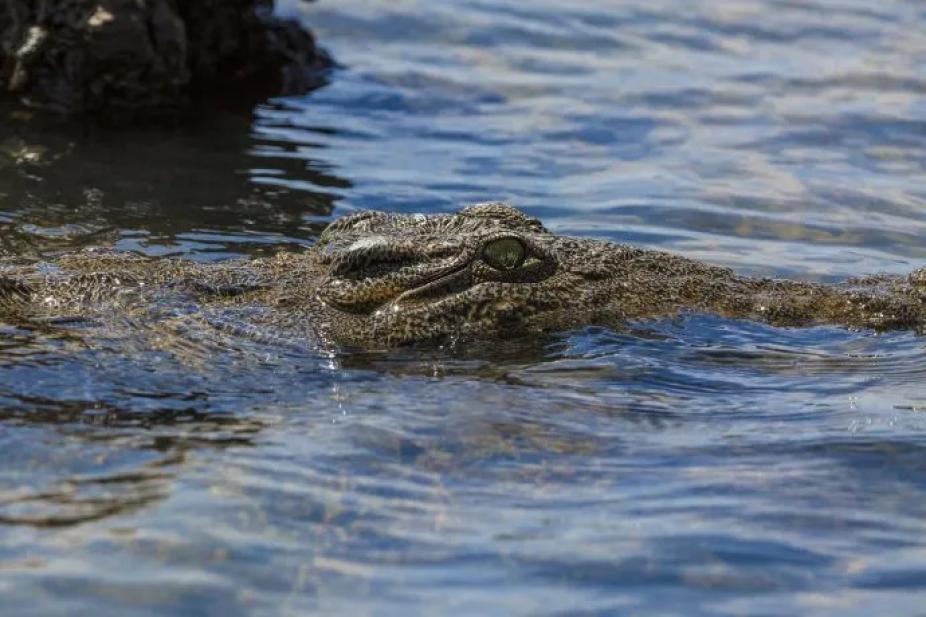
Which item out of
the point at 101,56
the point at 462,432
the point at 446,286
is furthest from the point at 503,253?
the point at 101,56

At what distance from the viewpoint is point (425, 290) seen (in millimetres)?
6711

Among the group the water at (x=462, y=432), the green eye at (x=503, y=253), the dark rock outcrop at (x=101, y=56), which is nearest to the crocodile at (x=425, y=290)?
the green eye at (x=503, y=253)

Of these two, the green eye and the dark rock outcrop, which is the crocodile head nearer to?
the green eye

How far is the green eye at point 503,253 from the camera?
6.78 m

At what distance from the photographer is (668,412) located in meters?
6.15

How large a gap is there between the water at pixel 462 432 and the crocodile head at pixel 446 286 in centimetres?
18

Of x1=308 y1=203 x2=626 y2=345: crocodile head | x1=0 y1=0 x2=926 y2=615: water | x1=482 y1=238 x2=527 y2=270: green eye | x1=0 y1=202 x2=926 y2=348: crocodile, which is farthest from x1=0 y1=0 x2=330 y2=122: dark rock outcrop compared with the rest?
x1=482 y1=238 x2=527 y2=270: green eye

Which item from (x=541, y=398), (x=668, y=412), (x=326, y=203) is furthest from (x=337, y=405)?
(x=326, y=203)

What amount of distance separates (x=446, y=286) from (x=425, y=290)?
0.10 meters

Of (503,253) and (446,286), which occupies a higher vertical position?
(503,253)

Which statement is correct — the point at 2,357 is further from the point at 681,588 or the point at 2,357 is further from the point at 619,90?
the point at 619,90

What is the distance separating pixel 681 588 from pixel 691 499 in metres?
0.65

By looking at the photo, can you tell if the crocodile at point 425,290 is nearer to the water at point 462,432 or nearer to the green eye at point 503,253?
the green eye at point 503,253

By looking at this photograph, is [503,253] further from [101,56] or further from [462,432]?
[101,56]
